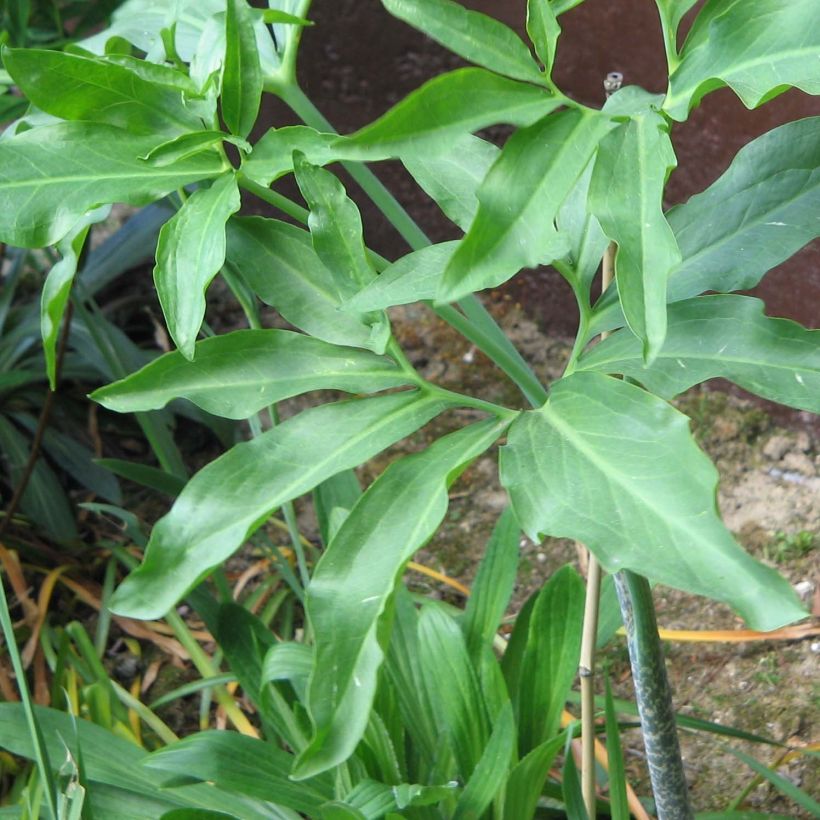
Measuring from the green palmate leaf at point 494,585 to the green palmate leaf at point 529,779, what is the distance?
0.63 feet

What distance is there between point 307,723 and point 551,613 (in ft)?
0.88

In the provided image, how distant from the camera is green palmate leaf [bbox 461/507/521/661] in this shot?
1.09 metres

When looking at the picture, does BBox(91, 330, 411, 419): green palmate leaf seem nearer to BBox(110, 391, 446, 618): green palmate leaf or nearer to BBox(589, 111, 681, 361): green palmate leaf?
BBox(110, 391, 446, 618): green palmate leaf

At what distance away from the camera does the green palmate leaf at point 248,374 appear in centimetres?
64

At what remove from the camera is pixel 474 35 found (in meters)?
0.50

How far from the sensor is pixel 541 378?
1795mm

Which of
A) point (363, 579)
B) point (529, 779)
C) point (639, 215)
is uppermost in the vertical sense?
point (639, 215)

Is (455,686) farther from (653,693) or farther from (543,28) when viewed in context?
(543,28)

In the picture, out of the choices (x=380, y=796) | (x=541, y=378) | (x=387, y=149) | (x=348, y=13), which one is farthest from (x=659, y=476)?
(x=348, y=13)

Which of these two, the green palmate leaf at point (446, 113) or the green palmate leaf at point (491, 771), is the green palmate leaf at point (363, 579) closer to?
the green palmate leaf at point (446, 113)

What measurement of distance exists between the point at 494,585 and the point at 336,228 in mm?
580

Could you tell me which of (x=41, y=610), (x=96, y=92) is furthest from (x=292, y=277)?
(x=41, y=610)

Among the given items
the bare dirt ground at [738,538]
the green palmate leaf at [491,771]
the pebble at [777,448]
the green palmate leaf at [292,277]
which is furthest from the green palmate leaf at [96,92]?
the pebble at [777,448]

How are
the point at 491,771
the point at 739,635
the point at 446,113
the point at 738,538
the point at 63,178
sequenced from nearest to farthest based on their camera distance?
the point at 446,113 < the point at 63,178 < the point at 491,771 < the point at 739,635 < the point at 738,538
